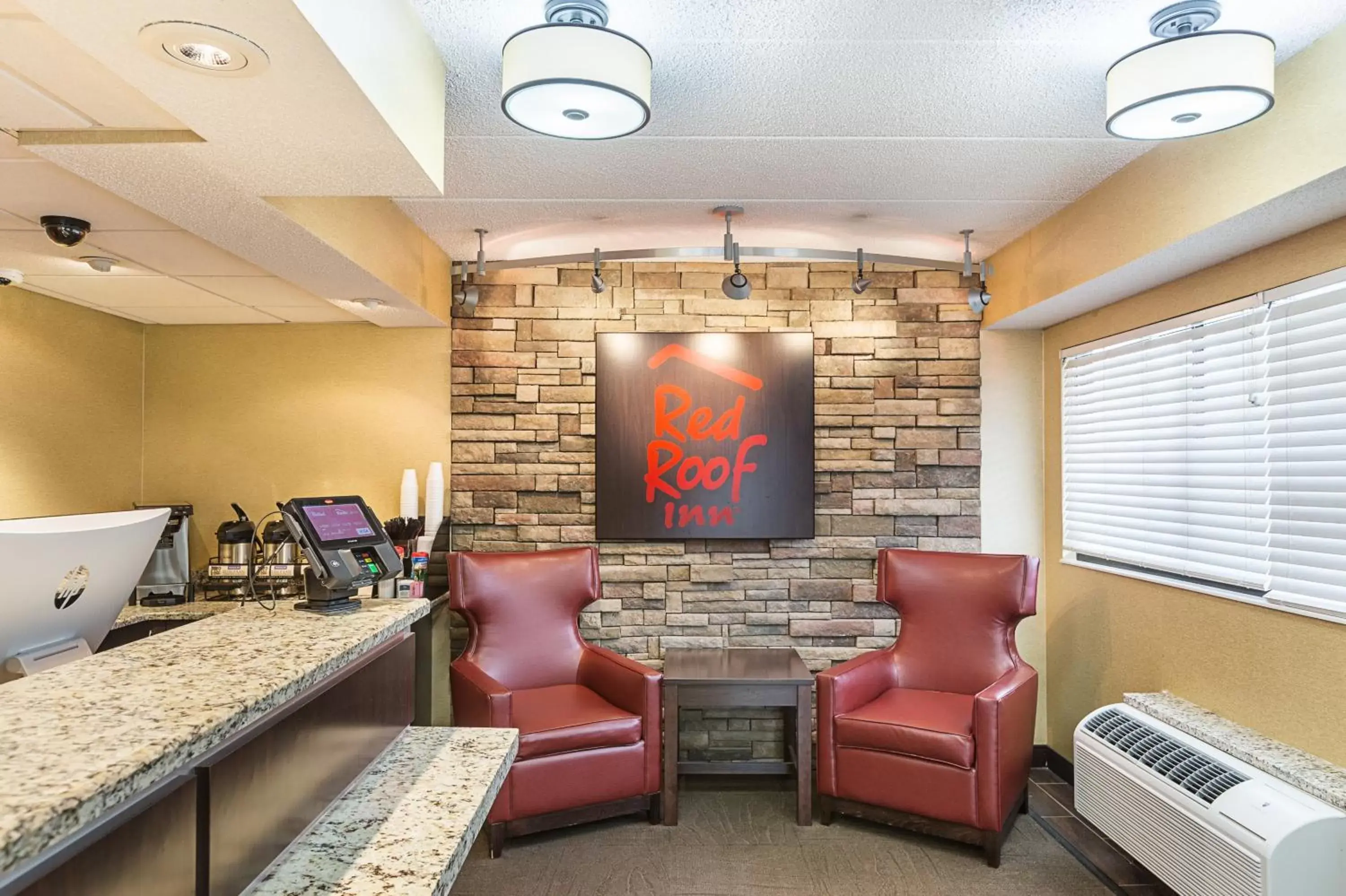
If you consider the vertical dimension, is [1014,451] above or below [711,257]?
below

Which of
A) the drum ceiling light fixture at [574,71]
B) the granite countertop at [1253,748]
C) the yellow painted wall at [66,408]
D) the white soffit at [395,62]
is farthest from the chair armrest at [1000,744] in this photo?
the yellow painted wall at [66,408]

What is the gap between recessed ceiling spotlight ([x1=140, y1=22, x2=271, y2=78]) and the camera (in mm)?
1356

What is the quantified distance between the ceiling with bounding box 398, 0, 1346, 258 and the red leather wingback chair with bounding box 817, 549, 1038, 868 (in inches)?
62.5

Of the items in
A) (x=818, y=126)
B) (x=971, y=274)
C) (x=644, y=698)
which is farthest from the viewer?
(x=971, y=274)

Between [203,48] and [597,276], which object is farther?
[597,276]

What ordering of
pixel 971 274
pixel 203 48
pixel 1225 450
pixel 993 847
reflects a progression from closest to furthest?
pixel 203 48 → pixel 1225 450 → pixel 993 847 → pixel 971 274

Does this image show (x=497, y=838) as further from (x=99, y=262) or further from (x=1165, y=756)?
(x=99, y=262)

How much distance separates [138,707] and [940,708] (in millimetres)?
2929

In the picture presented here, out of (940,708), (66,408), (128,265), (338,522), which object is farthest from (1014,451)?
(66,408)

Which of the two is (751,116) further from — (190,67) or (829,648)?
(829,648)

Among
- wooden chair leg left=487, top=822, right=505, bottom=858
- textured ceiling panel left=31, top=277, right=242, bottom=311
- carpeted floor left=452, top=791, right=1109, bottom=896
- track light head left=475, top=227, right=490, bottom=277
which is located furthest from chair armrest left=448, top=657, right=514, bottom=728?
textured ceiling panel left=31, top=277, right=242, bottom=311

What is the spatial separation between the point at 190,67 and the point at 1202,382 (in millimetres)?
3238

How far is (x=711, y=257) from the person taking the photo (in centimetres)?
348

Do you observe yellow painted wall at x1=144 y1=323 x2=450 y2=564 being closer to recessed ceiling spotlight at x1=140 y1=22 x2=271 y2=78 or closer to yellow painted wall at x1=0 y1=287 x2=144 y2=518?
yellow painted wall at x1=0 y1=287 x2=144 y2=518
